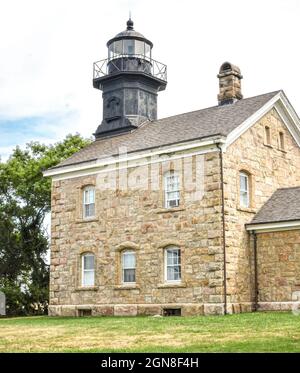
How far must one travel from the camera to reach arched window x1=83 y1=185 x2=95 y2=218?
24000 millimetres

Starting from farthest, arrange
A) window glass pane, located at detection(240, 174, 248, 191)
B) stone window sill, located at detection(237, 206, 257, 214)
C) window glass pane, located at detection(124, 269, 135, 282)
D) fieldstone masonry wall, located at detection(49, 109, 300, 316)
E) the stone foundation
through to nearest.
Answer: window glass pane, located at detection(124, 269, 135, 282)
window glass pane, located at detection(240, 174, 248, 191)
stone window sill, located at detection(237, 206, 257, 214)
fieldstone masonry wall, located at detection(49, 109, 300, 316)
the stone foundation

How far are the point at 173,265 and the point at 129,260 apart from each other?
6.60 ft

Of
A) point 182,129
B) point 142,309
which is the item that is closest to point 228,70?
point 182,129

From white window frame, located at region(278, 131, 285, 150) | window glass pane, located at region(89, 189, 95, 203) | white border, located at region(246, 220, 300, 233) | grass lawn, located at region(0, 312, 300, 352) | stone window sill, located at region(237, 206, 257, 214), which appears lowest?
grass lawn, located at region(0, 312, 300, 352)

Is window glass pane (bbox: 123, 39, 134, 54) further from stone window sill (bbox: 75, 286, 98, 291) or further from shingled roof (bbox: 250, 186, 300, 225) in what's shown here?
stone window sill (bbox: 75, 286, 98, 291)

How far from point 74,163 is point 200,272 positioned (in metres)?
7.23

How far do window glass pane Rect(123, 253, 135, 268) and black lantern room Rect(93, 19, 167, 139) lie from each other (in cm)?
727

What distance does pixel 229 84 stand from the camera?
24.9 meters

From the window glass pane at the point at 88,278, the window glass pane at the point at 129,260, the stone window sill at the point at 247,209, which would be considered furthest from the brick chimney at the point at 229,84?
the window glass pane at the point at 88,278

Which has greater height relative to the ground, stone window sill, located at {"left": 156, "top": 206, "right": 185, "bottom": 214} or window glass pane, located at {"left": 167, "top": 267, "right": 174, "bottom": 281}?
stone window sill, located at {"left": 156, "top": 206, "right": 185, "bottom": 214}

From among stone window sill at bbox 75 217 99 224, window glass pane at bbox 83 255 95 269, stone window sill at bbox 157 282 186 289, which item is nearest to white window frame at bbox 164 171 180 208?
stone window sill at bbox 157 282 186 289

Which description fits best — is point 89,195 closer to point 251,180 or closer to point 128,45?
point 251,180
